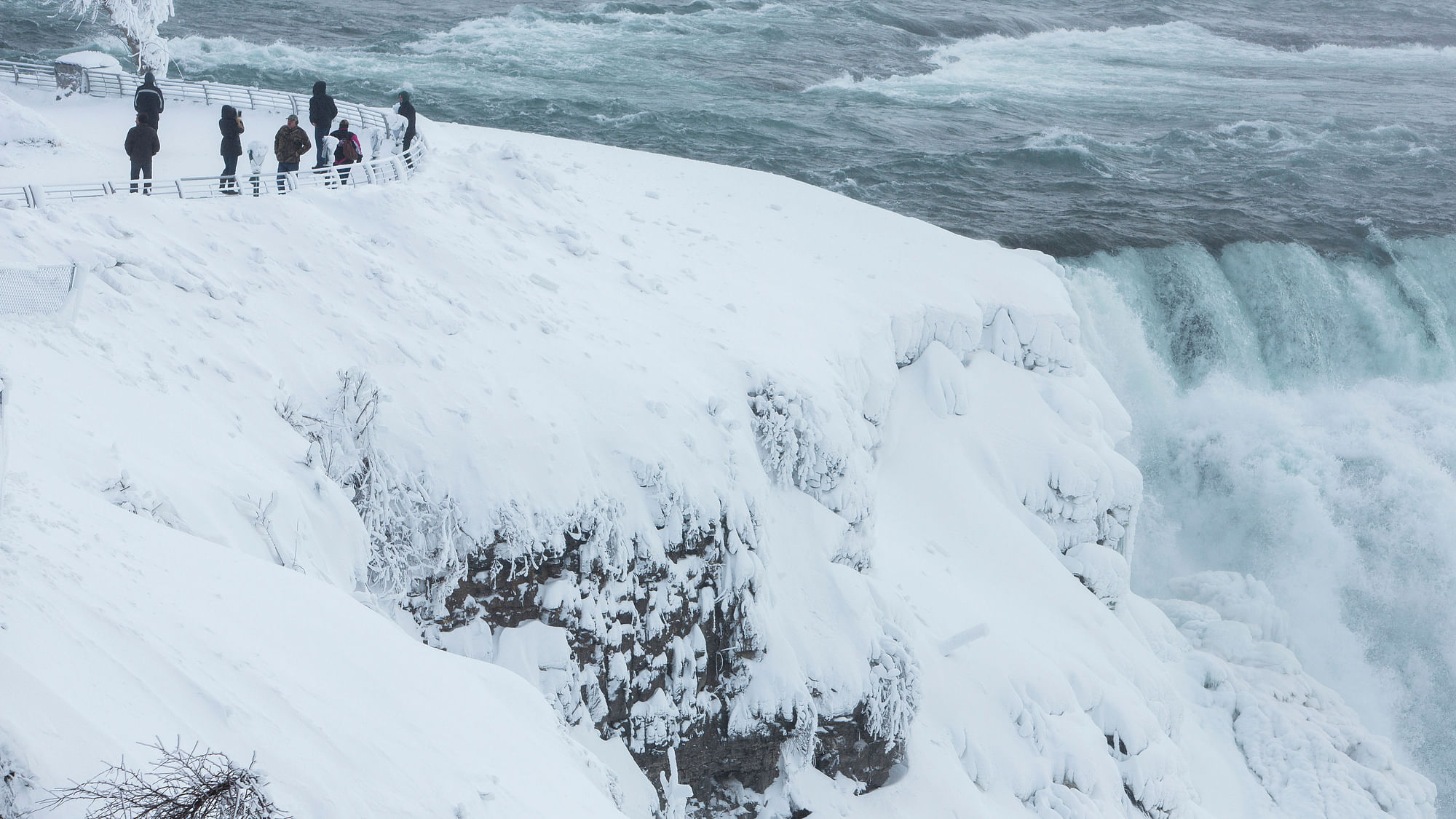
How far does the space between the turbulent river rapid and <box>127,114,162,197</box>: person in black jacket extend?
16013mm

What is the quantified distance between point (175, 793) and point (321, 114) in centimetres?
1237

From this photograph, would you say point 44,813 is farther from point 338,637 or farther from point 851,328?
point 851,328

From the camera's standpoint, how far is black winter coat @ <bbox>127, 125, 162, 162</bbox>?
13156 millimetres

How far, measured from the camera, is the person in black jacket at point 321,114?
15324mm

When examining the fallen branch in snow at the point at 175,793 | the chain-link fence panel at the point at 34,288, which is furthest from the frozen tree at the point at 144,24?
the fallen branch in snow at the point at 175,793

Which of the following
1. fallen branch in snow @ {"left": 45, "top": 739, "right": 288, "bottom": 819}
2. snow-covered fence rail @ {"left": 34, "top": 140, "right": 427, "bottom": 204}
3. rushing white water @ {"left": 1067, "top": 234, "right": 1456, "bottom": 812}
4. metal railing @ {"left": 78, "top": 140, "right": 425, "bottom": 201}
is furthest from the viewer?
rushing white water @ {"left": 1067, "top": 234, "right": 1456, "bottom": 812}

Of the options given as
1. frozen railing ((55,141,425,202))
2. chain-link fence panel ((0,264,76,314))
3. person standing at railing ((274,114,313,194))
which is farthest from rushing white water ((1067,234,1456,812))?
chain-link fence panel ((0,264,76,314))

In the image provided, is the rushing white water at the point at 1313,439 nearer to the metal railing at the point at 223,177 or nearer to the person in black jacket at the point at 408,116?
the person in black jacket at the point at 408,116

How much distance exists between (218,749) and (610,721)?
5913 millimetres

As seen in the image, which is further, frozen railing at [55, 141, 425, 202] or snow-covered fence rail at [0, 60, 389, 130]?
snow-covered fence rail at [0, 60, 389, 130]

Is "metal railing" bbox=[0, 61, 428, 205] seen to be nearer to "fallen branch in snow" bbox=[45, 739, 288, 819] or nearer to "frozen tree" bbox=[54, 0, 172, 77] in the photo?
"frozen tree" bbox=[54, 0, 172, 77]

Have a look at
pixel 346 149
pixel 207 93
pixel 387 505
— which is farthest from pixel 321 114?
pixel 387 505

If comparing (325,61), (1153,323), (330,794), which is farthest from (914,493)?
(325,61)

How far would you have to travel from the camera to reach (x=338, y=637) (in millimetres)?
7332
